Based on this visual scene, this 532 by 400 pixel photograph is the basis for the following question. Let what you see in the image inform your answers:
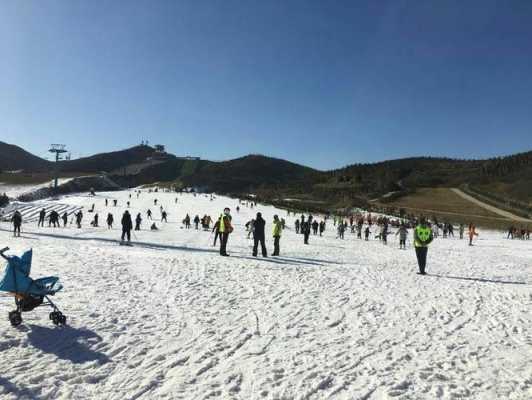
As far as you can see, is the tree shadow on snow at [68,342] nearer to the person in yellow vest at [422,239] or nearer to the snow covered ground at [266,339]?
the snow covered ground at [266,339]

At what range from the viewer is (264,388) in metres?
4.21

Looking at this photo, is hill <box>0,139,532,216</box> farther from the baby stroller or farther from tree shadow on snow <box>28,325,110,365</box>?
the baby stroller

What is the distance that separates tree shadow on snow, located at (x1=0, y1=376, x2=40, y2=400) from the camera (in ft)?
12.6

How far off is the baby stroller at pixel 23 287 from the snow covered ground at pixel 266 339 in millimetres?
209

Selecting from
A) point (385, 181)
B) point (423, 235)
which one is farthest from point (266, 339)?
point (385, 181)

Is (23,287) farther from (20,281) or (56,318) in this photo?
(56,318)

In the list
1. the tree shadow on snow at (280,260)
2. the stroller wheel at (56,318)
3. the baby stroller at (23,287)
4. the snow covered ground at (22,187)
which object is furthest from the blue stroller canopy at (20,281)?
the snow covered ground at (22,187)

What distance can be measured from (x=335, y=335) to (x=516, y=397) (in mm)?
2343

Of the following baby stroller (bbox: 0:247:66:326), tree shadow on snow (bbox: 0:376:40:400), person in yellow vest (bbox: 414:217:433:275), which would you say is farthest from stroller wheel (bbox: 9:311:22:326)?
person in yellow vest (bbox: 414:217:433:275)

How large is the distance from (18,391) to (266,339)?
295 cm

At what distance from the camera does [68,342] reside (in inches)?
203

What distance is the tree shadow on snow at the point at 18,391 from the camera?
3.85m

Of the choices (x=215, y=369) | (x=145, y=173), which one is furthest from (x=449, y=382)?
(x=145, y=173)

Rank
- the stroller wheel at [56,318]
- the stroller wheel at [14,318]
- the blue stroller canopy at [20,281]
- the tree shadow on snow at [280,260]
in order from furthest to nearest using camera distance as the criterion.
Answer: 1. the tree shadow on snow at [280,260]
2. the stroller wheel at [56,318]
3. the stroller wheel at [14,318]
4. the blue stroller canopy at [20,281]
